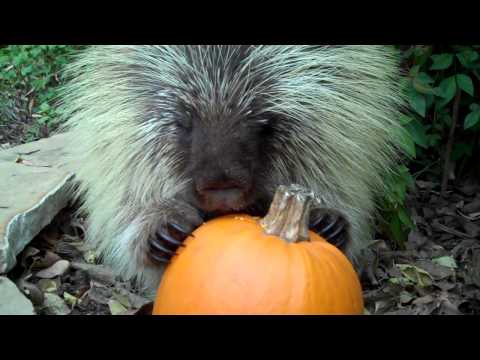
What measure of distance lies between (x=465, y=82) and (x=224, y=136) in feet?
6.64

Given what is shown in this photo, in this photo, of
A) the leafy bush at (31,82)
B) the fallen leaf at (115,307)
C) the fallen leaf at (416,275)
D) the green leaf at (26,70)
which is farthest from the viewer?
the green leaf at (26,70)

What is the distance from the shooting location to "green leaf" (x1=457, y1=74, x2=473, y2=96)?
3.75 meters

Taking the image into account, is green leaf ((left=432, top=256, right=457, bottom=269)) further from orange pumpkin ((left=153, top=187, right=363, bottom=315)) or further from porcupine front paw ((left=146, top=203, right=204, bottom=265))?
porcupine front paw ((left=146, top=203, right=204, bottom=265))

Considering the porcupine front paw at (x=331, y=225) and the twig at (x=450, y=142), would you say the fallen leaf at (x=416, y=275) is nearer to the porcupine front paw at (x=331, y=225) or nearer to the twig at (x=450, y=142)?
the porcupine front paw at (x=331, y=225)

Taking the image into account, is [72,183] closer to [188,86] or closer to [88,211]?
[88,211]

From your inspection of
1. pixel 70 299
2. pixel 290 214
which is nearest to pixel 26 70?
pixel 70 299

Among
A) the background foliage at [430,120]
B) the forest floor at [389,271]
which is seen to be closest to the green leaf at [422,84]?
the background foliage at [430,120]

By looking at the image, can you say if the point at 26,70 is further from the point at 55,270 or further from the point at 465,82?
the point at 465,82

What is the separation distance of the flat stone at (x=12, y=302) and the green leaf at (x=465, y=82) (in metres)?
2.83

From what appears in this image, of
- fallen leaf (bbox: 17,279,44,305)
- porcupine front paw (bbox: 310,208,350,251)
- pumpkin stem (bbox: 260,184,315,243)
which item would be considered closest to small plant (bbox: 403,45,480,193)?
porcupine front paw (bbox: 310,208,350,251)

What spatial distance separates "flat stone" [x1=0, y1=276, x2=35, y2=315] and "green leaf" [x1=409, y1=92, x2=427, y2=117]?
247cm

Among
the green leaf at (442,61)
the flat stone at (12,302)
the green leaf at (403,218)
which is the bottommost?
the flat stone at (12,302)

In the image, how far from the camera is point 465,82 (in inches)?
149

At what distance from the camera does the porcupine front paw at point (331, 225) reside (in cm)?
293
